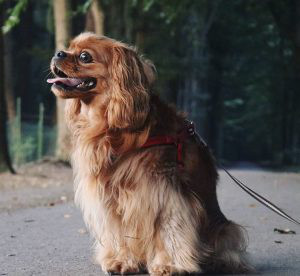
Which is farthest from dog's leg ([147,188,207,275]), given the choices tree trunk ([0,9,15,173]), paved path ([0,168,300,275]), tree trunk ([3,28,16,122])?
tree trunk ([3,28,16,122])

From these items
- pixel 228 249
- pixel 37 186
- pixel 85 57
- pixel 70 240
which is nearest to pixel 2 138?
pixel 37 186

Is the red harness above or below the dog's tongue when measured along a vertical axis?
below

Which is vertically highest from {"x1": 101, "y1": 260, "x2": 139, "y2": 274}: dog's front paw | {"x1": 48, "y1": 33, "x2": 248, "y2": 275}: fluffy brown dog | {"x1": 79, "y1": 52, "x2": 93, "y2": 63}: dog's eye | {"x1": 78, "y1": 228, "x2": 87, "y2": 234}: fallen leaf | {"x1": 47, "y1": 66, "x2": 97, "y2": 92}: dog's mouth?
{"x1": 79, "y1": 52, "x2": 93, "y2": 63}: dog's eye

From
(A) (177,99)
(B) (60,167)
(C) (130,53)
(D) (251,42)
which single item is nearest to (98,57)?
(C) (130,53)

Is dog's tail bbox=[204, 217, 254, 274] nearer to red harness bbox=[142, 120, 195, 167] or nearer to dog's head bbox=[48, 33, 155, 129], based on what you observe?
red harness bbox=[142, 120, 195, 167]

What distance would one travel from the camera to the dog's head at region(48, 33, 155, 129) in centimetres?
586

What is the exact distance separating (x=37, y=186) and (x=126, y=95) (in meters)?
10.5

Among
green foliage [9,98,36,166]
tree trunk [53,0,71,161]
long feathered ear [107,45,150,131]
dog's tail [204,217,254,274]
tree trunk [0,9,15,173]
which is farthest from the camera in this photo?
green foliage [9,98,36,166]

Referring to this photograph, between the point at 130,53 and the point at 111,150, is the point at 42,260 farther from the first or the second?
the point at 130,53

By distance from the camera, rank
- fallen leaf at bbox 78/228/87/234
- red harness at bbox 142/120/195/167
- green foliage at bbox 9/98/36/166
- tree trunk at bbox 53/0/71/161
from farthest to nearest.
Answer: green foliage at bbox 9/98/36/166, tree trunk at bbox 53/0/71/161, fallen leaf at bbox 78/228/87/234, red harness at bbox 142/120/195/167

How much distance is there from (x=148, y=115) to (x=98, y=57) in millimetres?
601

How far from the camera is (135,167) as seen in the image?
5.88 metres

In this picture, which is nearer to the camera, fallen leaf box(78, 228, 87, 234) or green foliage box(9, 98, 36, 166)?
fallen leaf box(78, 228, 87, 234)

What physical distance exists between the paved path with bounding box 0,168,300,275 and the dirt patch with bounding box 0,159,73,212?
74 centimetres
